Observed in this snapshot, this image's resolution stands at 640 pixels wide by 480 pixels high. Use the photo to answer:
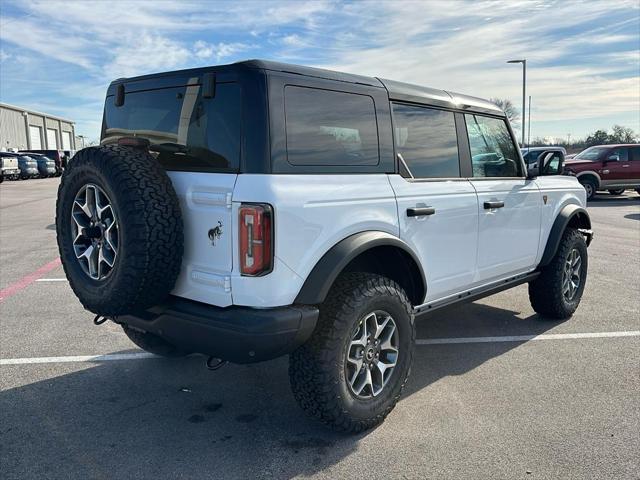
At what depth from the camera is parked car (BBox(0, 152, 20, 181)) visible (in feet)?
96.1

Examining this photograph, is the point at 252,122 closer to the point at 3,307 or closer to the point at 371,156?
the point at 371,156

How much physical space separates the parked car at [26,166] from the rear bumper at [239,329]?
3338cm

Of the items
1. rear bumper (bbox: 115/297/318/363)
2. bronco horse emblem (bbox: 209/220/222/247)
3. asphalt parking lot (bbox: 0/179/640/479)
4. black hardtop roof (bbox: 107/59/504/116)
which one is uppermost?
black hardtop roof (bbox: 107/59/504/116)

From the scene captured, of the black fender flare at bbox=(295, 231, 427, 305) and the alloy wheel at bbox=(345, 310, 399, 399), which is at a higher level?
the black fender flare at bbox=(295, 231, 427, 305)

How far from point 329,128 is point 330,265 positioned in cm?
81

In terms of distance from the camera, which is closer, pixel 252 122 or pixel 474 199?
pixel 252 122

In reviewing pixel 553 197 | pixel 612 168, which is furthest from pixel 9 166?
pixel 553 197

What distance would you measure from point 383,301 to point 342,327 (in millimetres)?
349

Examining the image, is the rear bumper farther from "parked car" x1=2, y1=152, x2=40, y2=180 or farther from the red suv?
"parked car" x1=2, y1=152, x2=40, y2=180

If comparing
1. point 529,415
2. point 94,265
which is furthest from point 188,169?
point 529,415

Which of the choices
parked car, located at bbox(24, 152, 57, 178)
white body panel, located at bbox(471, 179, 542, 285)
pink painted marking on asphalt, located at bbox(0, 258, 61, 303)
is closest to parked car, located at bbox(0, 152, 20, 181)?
parked car, located at bbox(24, 152, 57, 178)

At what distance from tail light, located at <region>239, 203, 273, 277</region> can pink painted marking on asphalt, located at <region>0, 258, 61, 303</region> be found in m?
4.38

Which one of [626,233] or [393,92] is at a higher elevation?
[393,92]

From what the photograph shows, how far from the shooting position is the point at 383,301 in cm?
320
